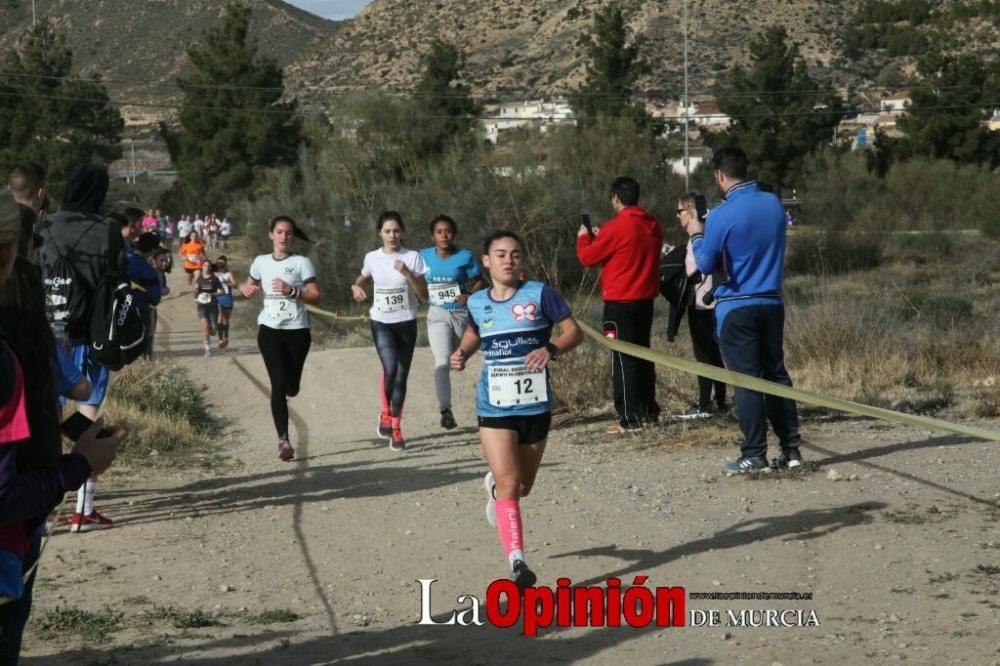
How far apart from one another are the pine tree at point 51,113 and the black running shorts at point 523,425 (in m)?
64.3

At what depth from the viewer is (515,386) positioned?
6832 millimetres

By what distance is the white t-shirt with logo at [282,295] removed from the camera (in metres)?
10.7

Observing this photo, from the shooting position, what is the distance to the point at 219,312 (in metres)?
24.7

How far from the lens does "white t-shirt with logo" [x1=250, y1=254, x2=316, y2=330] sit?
10.7 metres

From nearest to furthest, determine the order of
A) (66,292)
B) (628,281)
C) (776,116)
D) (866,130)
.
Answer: (66,292) → (628,281) → (776,116) → (866,130)

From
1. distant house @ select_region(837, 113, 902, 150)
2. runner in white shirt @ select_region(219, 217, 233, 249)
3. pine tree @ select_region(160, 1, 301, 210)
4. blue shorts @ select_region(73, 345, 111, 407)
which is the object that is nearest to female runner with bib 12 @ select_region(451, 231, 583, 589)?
blue shorts @ select_region(73, 345, 111, 407)

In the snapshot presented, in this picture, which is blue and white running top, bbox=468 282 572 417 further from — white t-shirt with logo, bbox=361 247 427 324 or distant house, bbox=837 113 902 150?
distant house, bbox=837 113 902 150

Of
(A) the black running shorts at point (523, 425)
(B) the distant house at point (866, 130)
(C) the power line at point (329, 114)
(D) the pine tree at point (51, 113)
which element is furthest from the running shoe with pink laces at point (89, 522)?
(D) the pine tree at point (51, 113)

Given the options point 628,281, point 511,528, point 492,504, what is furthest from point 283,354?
point 511,528

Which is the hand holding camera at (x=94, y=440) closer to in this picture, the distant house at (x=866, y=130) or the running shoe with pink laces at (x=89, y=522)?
the running shoe with pink laces at (x=89, y=522)

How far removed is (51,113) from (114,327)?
6694 cm

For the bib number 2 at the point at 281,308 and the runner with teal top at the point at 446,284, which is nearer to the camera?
the bib number 2 at the point at 281,308

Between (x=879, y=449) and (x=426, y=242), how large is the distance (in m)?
23.4

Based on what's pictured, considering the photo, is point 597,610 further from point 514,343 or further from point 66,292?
point 66,292
